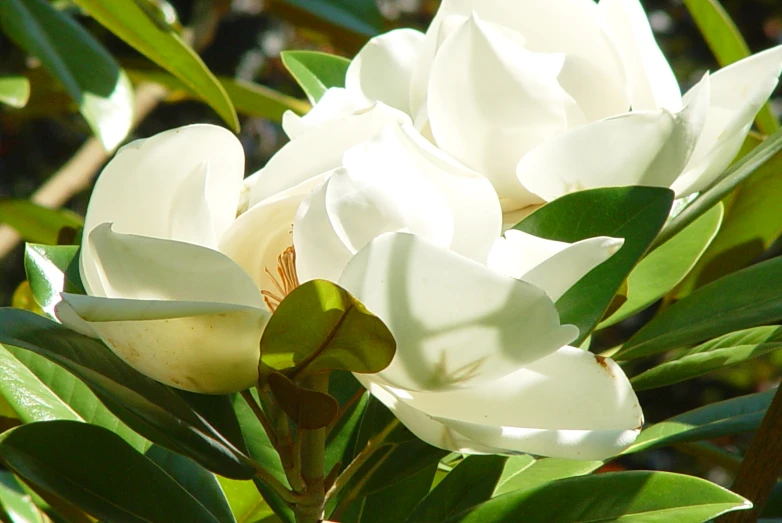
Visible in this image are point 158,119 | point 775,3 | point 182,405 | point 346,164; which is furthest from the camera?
point 158,119

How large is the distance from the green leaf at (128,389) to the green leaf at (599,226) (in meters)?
0.20

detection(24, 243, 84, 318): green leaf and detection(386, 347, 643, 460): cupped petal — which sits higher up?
detection(386, 347, 643, 460): cupped petal

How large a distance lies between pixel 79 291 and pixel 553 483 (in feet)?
1.00

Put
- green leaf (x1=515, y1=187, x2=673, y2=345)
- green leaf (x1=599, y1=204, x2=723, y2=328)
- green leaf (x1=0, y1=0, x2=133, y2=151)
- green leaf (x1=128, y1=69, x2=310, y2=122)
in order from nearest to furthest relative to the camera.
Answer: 1. green leaf (x1=515, y1=187, x2=673, y2=345)
2. green leaf (x1=599, y1=204, x2=723, y2=328)
3. green leaf (x1=0, y1=0, x2=133, y2=151)
4. green leaf (x1=128, y1=69, x2=310, y2=122)

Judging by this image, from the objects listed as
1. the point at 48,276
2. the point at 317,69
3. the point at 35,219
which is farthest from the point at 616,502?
the point at 35,219

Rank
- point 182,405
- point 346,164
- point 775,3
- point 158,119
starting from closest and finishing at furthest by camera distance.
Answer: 1. point 346,164
2. point 182,405
3. point 775,3
4. point 158,119

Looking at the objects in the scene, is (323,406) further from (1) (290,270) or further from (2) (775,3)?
(2) (775,3)

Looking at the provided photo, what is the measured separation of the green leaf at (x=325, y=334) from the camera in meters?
0.42

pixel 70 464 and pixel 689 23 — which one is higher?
pixel 70 464

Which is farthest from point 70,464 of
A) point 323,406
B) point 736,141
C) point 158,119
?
point 158,119

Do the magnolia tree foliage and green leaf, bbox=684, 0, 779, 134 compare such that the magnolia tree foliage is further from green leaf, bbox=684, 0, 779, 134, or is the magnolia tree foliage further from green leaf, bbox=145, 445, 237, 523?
green leaf, bbox=684, 0, 779, 134

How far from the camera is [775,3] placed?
11.0 ft

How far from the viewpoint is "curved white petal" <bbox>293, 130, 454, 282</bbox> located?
0.43 meters

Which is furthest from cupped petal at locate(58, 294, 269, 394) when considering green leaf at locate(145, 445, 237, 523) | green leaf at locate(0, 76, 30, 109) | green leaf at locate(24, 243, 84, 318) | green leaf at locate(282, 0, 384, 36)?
green leaf at locate(282, 0, 384, 36)
